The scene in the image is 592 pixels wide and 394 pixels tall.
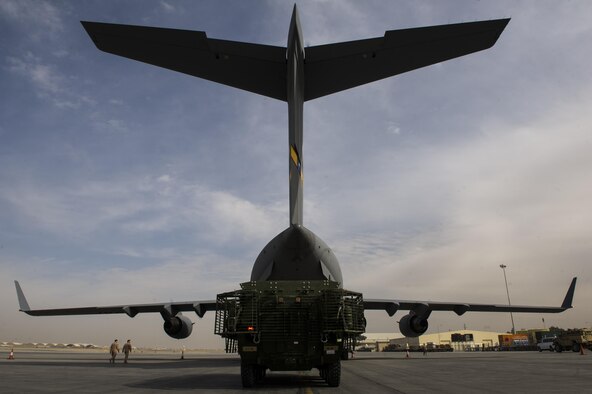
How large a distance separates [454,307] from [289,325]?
22.0 meters

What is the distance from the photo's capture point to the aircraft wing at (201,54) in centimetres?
1109

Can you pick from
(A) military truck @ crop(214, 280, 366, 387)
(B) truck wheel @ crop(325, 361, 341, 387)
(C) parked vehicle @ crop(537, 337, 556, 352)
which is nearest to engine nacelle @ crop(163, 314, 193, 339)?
(A) military truck @ crop(214, 280, 366, 387)

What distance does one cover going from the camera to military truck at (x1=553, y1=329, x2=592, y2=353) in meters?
33.9

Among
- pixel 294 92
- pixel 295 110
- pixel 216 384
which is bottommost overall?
pixel 216 384

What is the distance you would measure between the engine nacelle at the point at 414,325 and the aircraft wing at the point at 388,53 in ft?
52.4

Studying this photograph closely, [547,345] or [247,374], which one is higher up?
[247,374]

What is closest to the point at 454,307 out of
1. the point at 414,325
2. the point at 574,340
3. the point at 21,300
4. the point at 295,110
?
the point at 414,325

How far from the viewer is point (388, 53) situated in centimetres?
1259

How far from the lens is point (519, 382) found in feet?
38.5

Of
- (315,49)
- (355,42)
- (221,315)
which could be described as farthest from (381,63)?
(221,315)

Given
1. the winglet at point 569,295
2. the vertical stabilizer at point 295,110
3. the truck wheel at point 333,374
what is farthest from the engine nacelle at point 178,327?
the winglet at point 569,295

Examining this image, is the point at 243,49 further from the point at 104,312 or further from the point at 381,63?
the point at 104,312

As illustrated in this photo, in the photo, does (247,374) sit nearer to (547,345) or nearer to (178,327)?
(178,327)

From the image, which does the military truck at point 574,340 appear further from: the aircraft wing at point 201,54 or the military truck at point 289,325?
the aircraft wing at point 201,54
